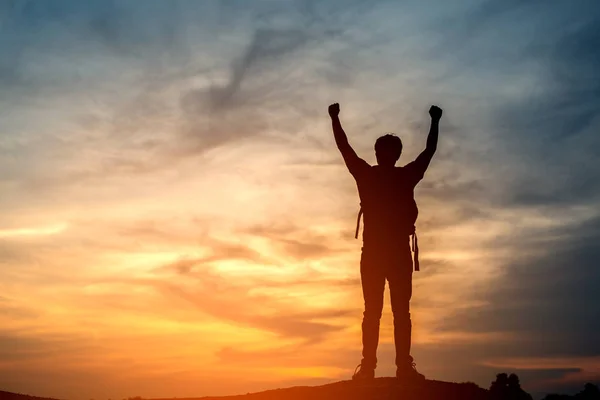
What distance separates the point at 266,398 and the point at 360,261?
322 cm

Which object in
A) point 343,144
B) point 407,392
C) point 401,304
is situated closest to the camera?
point 407,392

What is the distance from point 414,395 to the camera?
11.7 metres

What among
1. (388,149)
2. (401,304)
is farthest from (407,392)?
(388,149)

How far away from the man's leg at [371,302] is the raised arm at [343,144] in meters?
1.64

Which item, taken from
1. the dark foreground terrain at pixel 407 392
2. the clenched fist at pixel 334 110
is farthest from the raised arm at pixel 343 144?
the dark foreground terrain at pixel 407 392

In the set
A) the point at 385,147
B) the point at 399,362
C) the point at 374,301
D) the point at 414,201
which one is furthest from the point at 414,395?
the point at 385,147

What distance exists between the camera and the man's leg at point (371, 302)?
12.3 meters

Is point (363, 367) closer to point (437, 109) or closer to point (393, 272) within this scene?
point (393, 272)

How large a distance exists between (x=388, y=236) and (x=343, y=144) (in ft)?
6.31

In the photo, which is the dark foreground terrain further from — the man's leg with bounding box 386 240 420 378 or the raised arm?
the raised arm

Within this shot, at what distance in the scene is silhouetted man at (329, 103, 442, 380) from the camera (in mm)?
12344

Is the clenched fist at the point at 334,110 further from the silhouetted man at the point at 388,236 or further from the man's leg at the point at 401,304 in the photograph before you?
the man's leg at the point at 401,304

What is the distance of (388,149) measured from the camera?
12.5 meters

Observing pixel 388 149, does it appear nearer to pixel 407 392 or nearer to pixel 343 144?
pixel 343 144
